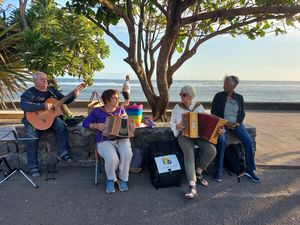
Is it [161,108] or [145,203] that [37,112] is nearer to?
[145,203]

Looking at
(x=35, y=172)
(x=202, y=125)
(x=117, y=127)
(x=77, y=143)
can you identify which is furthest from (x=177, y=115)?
(x=35, y=172)

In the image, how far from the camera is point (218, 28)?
8.49 m

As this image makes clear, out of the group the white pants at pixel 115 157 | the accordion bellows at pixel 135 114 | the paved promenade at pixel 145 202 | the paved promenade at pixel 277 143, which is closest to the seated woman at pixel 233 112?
the paved promenade at pixel 145 202

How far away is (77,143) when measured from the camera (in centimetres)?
530

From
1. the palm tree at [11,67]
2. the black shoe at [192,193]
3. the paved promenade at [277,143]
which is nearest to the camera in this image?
the black shoe at [192,193]

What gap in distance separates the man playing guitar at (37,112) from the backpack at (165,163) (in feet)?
4.73

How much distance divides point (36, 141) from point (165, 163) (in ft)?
6.92

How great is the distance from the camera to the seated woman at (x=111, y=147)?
434cm

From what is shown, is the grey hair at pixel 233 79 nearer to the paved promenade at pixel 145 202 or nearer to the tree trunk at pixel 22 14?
the paved promenade at pixel 145 202

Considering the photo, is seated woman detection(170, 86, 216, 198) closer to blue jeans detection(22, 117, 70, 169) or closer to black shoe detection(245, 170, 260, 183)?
black shoe detection(245, 170, 260, 183)

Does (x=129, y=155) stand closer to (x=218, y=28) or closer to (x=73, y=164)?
(x=73, y=164)

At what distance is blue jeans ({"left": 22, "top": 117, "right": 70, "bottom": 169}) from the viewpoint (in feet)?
16.1

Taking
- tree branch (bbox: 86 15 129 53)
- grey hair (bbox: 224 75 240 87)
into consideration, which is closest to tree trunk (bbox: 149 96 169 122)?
tree branch (bbox: 86 15 129 53)

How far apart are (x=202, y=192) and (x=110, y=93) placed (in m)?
1.95
